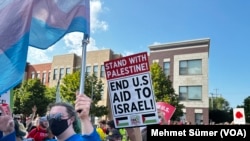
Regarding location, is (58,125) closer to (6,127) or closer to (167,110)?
(6,127)

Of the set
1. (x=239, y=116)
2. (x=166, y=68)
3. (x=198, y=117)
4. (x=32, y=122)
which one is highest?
(x=166, y=68)

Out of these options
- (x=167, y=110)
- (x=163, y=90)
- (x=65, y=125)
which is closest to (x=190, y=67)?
(x=163, y=90)

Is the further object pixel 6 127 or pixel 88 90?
pixel 88 90

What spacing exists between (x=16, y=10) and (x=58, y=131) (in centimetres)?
177

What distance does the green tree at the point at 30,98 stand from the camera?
40.8 m

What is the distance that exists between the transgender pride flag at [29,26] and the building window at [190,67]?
34368 millimetres

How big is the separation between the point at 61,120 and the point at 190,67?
35.9m

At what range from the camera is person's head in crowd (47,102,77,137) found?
322cm

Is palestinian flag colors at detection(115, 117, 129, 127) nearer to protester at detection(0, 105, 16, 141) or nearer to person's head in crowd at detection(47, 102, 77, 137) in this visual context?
person's head in crowd at detection(47, 102, 77, 137)

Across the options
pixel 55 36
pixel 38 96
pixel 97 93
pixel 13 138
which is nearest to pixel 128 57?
pixel 55 36

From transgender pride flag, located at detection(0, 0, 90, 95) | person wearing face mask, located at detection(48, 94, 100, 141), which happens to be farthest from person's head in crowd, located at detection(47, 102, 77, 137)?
transgender pride flag, located at detection(0, 0, 90, 95)

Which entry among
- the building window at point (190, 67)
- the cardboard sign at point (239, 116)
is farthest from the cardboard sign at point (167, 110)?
the building window at point (190, 67)

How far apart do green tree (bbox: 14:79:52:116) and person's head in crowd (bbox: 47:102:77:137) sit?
38741 mm

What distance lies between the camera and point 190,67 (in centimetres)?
3831
